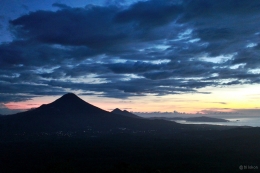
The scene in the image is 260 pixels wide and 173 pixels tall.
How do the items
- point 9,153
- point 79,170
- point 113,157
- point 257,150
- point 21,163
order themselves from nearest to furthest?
point 79,170, point 21,163, point 113,157, point 9,153, point 257,150

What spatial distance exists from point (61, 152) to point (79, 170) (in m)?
36.9

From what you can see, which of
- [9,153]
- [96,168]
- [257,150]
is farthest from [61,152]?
[257,150]

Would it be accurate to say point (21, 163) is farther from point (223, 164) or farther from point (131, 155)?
point (223, 164)

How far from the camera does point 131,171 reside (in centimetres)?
5806

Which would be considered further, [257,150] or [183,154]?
[257,150]

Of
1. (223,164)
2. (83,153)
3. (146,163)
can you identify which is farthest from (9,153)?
(223,164)

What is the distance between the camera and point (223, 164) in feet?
285

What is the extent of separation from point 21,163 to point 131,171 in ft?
146

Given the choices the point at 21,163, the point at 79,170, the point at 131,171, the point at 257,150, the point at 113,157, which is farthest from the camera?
the point at 257,150

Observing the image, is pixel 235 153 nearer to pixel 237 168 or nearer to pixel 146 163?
pixel 237 168

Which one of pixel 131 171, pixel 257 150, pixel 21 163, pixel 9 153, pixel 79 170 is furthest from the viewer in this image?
pixel 257 150

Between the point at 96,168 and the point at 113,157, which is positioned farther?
the point at 113,157

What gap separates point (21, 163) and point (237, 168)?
66639 millimetres

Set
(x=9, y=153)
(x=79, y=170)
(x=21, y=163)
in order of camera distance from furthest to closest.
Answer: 1. (x=9, y=153)
2. (x=21, y=163)
3. (x=79, y=170)
